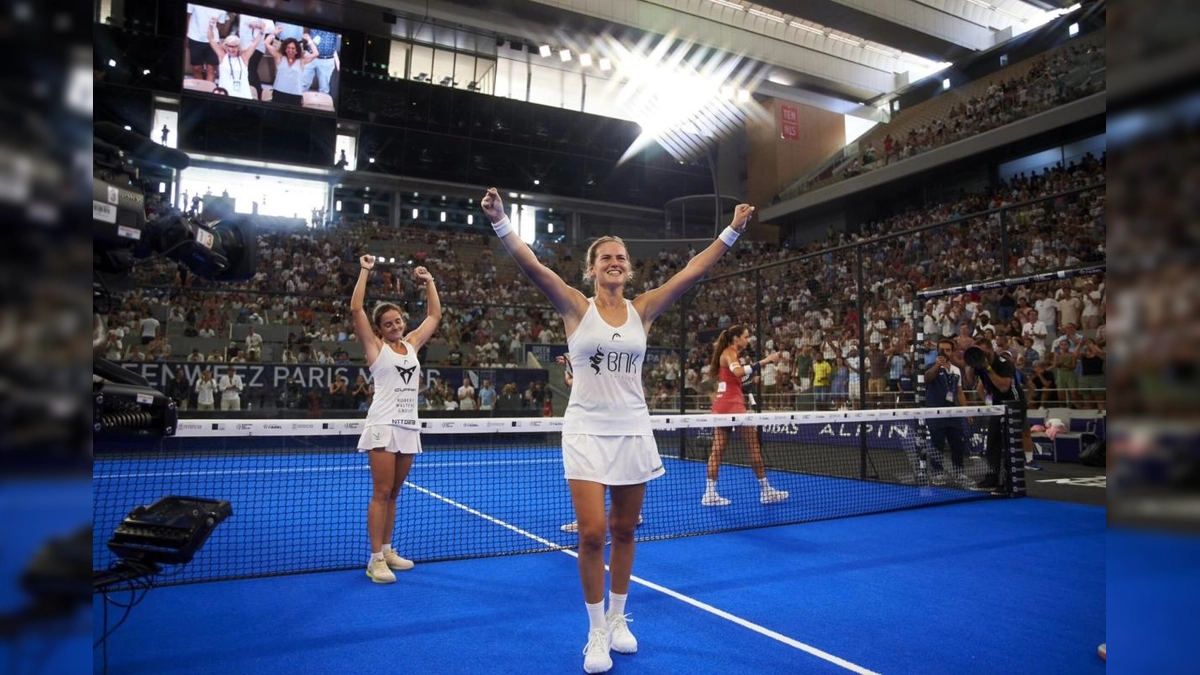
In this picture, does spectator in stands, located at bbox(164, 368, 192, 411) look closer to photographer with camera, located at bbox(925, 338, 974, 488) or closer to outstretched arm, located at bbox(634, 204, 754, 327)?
outstretched arm, located at bbox(634, 204, 754, 327)

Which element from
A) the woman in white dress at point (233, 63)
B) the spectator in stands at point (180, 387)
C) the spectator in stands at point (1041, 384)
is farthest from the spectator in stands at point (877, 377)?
the woman in white dress at point (233, 63)

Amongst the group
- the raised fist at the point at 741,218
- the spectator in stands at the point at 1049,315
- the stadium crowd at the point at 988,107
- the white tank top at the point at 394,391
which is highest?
the stadium crowd at the point at 988,107

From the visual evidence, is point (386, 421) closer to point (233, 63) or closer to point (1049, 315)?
point (1049, 315)

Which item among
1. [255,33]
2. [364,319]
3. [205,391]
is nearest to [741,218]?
[364,319]

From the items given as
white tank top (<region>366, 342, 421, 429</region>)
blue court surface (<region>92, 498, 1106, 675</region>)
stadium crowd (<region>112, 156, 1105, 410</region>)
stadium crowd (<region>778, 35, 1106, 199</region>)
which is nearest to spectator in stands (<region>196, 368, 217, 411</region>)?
stadium crowd (<region>112, 156, 1105, 410</region>)

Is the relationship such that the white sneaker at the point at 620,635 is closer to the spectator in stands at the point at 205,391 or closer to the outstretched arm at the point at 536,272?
the outstretched arm at the point at 536,272

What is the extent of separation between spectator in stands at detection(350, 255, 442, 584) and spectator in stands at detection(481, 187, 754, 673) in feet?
6.04

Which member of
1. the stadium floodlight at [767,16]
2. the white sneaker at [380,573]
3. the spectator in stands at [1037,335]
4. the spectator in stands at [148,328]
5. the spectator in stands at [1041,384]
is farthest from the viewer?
the stadium floodlight at [767,16]

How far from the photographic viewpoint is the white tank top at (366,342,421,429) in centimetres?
508

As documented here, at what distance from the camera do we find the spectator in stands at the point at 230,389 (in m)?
13.2

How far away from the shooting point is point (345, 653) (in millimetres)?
3648

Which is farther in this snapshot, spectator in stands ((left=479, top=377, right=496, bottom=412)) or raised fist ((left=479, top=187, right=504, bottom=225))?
spectator in stands ((left=479, top=377, right=496, bottom=412))

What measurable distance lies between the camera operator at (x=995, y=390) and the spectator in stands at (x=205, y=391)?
12874mm

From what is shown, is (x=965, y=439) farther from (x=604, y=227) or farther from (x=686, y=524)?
(x=604, y=227)
